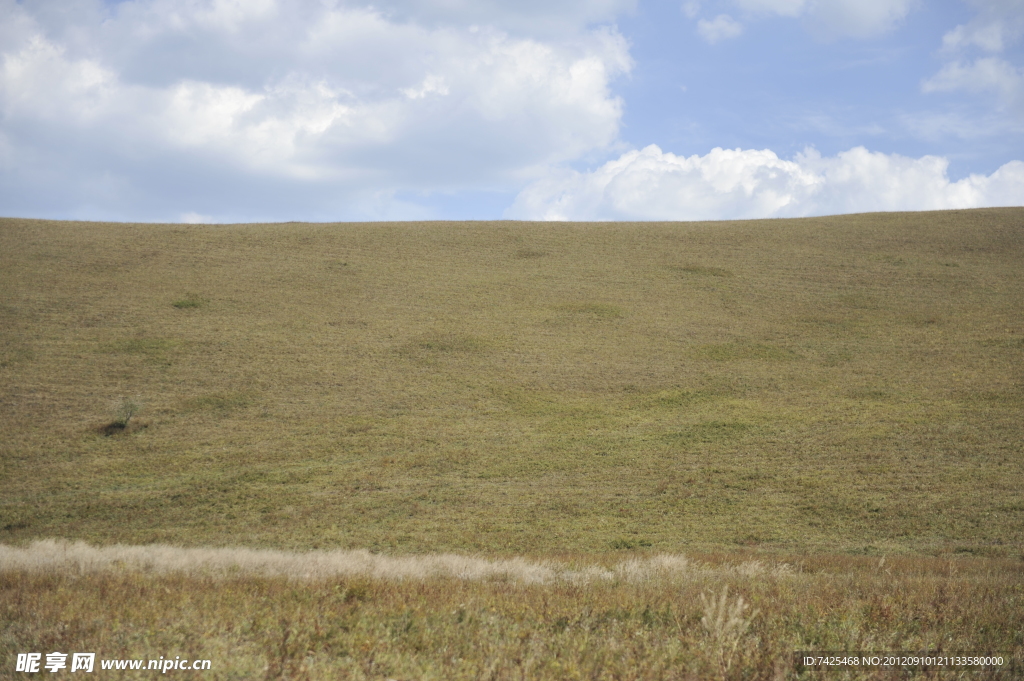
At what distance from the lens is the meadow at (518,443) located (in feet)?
19.2

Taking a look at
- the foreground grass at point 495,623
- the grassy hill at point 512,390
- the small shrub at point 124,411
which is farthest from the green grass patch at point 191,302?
the foreground grass at point 495,623

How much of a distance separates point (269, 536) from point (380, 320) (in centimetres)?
2301

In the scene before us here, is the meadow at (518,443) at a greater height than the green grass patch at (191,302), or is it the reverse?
the green grass patch at (191,302)

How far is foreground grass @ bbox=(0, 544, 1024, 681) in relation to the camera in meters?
5.07

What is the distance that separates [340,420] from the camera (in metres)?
26.2

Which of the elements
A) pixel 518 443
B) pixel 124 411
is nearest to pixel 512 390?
pixel 518 443

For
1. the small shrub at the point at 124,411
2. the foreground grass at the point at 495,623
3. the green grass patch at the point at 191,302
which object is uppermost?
the green grass patch at the point at 191,302

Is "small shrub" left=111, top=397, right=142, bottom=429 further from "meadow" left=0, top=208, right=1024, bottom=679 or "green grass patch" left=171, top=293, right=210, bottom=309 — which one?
"green grass patch" left=171, top=293, right=210, bottom=309

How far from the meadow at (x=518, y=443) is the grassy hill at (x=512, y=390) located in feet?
0.55

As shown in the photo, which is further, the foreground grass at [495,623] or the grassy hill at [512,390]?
the grassy hill at [512,390]

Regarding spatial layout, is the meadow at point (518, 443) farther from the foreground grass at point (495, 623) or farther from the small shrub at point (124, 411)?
the small shrub at point (124, 411)

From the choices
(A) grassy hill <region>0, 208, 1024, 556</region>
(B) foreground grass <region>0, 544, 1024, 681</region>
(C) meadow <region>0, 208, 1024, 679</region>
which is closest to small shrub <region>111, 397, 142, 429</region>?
(C) meadow <region>0, 208, 1024, 679</region>

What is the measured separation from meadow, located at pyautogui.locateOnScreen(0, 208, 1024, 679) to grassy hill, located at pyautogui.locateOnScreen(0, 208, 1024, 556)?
17cm

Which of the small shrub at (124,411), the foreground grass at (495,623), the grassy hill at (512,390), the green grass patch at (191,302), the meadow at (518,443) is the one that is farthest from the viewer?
the green grass patch at (191,302)
